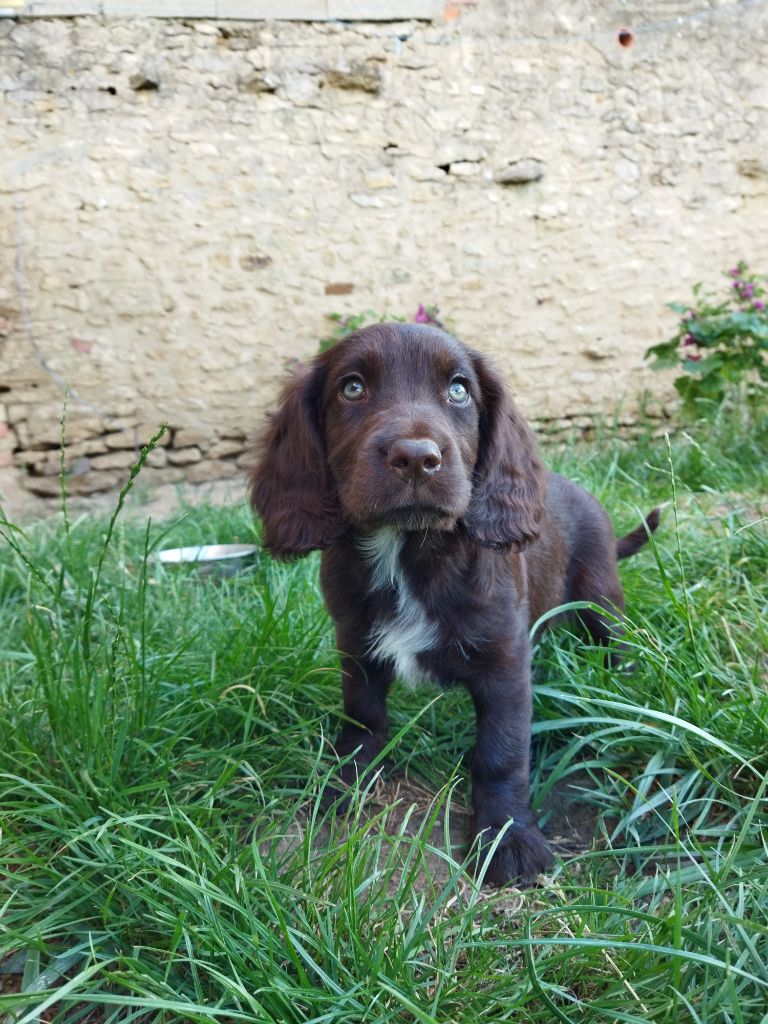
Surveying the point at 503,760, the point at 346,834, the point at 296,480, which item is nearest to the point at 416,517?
the point at 296,480

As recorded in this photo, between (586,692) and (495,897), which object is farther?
(586,692)

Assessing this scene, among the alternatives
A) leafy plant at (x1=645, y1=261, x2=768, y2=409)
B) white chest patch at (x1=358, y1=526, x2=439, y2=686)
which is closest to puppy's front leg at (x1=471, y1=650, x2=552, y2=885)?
white chest patch at (x1=358, y1=526, x2=439, y2=686)

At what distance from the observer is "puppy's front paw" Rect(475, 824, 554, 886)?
1.84 m

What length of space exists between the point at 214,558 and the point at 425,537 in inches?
68.9

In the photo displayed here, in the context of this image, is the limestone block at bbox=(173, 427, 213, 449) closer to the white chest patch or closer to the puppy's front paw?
the white chest patch

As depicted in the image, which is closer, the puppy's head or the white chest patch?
the puppy's head

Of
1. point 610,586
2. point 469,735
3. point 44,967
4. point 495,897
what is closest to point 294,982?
point 495,897

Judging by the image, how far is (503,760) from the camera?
1930mm

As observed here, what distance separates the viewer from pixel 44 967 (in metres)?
1.52

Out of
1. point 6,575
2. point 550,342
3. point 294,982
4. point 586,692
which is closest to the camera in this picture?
point 294,982

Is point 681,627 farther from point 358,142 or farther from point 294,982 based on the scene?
point 358,142

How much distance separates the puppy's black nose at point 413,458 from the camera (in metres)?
1.68

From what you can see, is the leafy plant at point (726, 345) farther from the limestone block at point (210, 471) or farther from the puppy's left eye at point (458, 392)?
the puppy's left eye at point (458, 392)

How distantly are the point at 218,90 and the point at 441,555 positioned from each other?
4733mm
